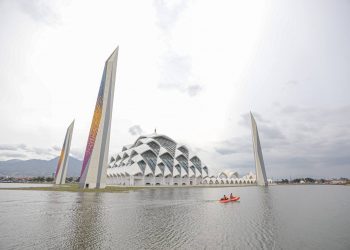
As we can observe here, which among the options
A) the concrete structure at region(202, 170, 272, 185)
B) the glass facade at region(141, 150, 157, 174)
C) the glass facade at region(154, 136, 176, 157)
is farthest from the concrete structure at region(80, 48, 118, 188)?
the concrete structure at region(202, 170, 272, 185)

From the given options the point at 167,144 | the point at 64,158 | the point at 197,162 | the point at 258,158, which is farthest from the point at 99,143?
the point at 258,158

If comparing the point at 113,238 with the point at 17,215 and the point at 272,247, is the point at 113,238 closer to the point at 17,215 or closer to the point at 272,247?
the point at 272,247

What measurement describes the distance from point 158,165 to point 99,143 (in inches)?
2128

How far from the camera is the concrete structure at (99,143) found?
5369cm

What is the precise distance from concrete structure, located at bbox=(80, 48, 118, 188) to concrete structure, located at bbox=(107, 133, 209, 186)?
41.2 meters

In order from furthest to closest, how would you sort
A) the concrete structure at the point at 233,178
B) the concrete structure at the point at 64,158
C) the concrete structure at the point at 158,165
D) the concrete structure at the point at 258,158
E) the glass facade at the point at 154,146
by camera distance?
the concrete structure at the point at 233,178, the concrete structure at the point at 258,158, the glass facade at the point at 154,146, the concrete structure at the point at 64,158, the concrete structure at the point at 158,165

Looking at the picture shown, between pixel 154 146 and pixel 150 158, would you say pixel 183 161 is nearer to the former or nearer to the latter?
pixel 154 146

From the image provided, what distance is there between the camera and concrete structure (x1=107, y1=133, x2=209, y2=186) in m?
98.4

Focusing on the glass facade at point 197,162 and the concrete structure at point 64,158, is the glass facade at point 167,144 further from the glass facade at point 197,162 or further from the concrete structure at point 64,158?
the concrete structure at point 64,158

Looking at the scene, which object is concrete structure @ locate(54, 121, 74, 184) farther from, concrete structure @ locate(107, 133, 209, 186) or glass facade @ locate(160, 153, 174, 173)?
glass facade @ locate(160, 153, 174, 173)

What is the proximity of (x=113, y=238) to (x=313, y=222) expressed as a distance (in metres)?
16.2

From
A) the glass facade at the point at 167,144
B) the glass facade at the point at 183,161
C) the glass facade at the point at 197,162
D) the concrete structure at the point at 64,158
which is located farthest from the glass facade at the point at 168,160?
the concrete structure at the point at 64,158

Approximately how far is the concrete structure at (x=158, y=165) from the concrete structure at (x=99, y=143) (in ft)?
135

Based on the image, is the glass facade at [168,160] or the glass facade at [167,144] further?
the glass facade at [167,144]
